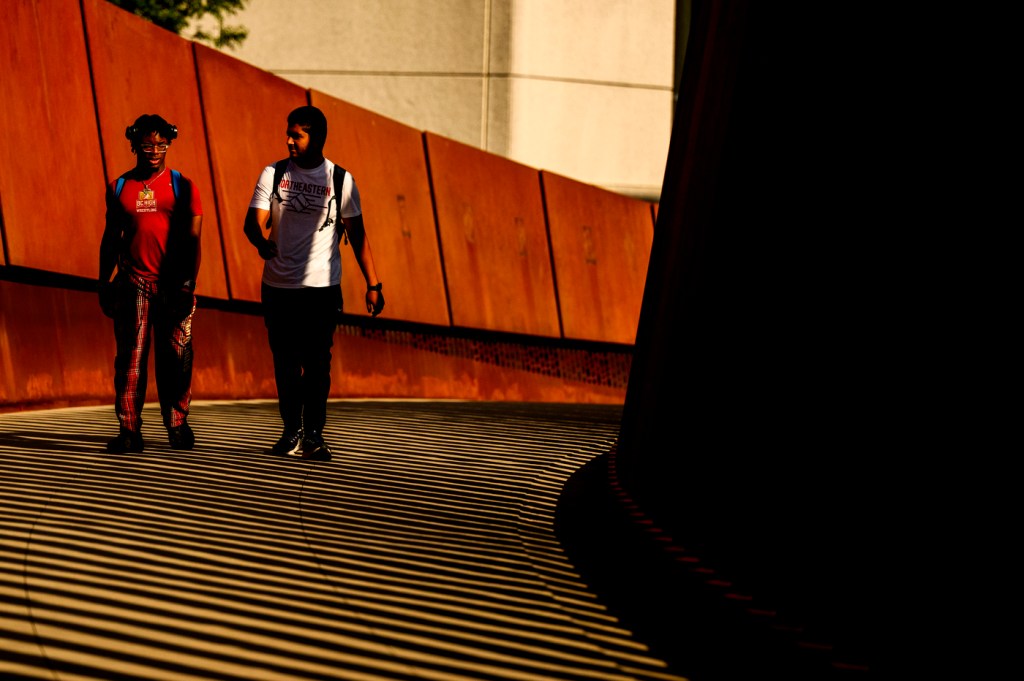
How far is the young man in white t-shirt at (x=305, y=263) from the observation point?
8055 mm

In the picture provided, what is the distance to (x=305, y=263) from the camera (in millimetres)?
8125

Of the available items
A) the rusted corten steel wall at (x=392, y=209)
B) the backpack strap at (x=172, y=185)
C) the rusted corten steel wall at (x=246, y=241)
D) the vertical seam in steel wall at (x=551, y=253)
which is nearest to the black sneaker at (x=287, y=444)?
the backpack strap at (x=172, y=185)

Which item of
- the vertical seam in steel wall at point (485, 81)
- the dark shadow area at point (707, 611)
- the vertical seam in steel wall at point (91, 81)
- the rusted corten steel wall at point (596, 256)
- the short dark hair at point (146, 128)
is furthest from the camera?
the vertical seam in steel wall at point (485, 81)

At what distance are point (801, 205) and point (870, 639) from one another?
1503 mm

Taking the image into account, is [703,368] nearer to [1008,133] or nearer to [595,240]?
[1008,133]

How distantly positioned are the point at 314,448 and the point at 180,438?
28.8 inches

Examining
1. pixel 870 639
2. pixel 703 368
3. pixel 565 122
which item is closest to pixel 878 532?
pixel 870 639

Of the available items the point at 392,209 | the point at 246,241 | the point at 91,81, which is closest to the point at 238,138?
the point at 246,241

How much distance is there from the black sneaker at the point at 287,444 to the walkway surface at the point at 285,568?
107 millimetres

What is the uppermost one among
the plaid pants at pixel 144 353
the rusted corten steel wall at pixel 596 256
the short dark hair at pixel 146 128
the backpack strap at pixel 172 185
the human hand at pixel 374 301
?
the short dark hair at pixel 146 128

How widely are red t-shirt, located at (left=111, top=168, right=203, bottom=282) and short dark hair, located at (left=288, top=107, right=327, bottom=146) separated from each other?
0.65 meters

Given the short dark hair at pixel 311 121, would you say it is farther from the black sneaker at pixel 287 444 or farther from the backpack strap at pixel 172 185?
the black sneaker at pixel 287 444

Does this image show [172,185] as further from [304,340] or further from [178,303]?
[304,340]

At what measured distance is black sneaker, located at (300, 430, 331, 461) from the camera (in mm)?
8219
